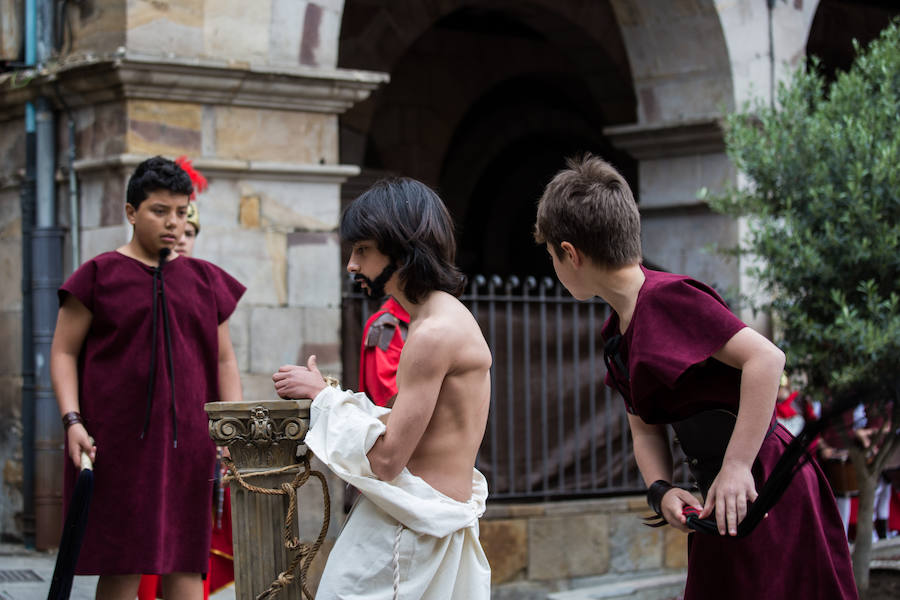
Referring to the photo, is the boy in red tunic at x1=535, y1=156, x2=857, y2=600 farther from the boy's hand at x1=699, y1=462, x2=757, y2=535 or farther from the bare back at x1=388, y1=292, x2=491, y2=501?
the bare back at x1=388, y1=292, x2=491, y2=501

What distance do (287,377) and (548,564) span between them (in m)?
4.17

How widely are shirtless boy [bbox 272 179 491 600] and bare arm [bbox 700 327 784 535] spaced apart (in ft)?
1.88

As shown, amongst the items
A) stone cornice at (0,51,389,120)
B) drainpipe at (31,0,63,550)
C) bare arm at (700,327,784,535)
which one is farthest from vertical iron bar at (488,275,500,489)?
bare arm at (700,327,784,535)

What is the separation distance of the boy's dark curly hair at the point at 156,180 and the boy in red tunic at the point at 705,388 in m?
1.52

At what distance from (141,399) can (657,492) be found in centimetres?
177

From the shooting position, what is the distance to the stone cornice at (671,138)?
26.1 feet

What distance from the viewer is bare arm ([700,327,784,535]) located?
268 centimetres

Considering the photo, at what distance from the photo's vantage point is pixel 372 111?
10492 millimetres

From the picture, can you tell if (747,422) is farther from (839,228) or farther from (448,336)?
(839,228)

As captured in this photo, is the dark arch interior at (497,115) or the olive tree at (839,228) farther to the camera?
the dark arch interior at (497,115)

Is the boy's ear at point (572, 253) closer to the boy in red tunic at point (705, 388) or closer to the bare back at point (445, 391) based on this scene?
the boy in red tunic at point (705, 388)

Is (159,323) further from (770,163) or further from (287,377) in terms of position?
(770,163)

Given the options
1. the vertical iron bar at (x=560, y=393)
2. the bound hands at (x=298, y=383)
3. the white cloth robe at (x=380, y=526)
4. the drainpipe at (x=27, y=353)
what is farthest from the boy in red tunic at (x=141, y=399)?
the vertical iron bar at (x=560, y=393)

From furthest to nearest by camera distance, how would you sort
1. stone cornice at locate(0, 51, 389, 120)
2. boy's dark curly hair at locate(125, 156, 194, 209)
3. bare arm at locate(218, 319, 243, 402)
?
→ stone cornice at locate(0, 51, 389, 120) < bare arm at locate(218, 319, 243, 402) < boy's dark curly hair at locate(125, 156, 194, 209)
